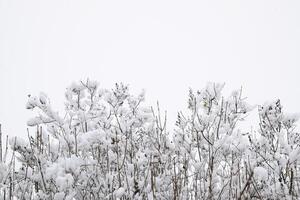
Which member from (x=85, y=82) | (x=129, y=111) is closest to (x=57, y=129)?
(x=85, y=82)

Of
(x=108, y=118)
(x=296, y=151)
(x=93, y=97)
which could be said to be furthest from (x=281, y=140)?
(x=93, y=97)

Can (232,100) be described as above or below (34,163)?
above

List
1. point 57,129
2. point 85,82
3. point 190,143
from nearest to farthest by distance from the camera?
point 57,129
point 190,143
point 85,82

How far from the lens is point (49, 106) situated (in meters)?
3.04

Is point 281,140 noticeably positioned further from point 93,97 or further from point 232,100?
point 93,97

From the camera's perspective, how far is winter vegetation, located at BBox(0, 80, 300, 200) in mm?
2590

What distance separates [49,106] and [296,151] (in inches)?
80.8

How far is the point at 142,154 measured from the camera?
10.7ft

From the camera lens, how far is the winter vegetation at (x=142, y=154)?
259cm

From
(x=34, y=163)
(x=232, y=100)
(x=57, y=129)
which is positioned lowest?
(x=34, y=163)

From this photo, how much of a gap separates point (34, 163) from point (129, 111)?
1.70 meters

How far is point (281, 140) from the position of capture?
9.16ft

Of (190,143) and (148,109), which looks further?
(148,109)

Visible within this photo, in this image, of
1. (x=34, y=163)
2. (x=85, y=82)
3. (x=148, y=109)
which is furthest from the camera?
(x=148, y=109)
